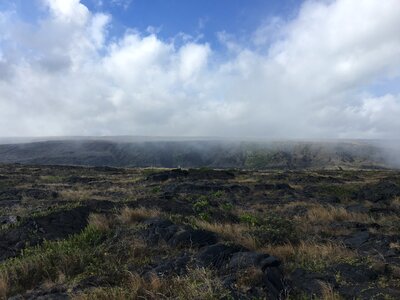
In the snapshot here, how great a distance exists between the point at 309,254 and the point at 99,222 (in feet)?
20.5

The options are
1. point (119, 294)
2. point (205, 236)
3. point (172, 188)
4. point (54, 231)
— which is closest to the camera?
point (119, 294)

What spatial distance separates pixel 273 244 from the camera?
10.2 metres

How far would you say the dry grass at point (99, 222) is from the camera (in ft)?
37.4

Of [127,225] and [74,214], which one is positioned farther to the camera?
[74,214]

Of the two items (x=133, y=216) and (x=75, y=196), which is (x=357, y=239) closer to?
(x=133, y=216)

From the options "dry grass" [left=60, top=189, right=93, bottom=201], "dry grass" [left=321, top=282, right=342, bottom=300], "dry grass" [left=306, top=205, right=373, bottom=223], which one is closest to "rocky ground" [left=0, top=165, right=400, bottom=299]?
"dry grass" [left=321, top=282, right=342, bottom=300]

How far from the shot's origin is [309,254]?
9062 millimetres

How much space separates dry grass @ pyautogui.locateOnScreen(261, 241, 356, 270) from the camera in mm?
8247

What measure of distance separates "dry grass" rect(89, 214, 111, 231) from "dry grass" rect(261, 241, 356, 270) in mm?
4712

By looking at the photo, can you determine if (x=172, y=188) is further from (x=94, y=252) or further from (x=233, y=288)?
(x=233, y=288)

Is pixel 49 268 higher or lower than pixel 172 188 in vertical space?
higher

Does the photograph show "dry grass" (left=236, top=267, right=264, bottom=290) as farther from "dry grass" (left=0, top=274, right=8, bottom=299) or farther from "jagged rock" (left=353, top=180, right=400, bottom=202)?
"jagged rock" (left=353, top=180, right=400, bottom=202)

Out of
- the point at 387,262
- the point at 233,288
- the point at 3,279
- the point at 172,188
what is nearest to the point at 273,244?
the point at 387,262

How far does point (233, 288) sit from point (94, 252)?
3785 mm
